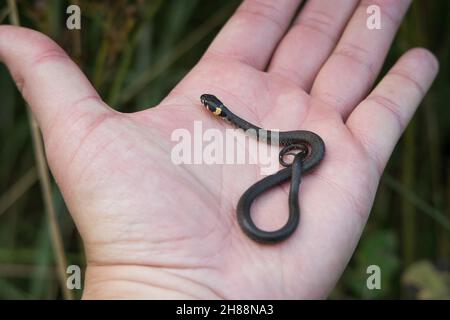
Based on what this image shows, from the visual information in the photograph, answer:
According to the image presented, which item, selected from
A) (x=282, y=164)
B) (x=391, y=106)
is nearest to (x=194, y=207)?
(x=282, y=164)

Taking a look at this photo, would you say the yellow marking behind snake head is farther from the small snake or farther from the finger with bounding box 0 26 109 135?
the finger with bounding box 0 26 109 135

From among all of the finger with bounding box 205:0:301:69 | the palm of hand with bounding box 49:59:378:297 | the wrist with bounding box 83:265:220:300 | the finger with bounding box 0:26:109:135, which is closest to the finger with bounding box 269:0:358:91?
the finger with bounding box 205:0:301:69

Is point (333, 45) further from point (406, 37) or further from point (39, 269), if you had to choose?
point (39, 269)

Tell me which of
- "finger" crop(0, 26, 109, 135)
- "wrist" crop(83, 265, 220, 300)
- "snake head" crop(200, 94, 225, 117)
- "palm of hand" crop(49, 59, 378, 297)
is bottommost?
"wrist" crop(83, 265, 220, 300)

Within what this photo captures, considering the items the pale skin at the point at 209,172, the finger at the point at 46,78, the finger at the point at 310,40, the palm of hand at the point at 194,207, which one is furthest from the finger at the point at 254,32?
the finger at the point at 46,78

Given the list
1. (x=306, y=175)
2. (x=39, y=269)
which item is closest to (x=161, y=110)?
(x=306, y=175)
